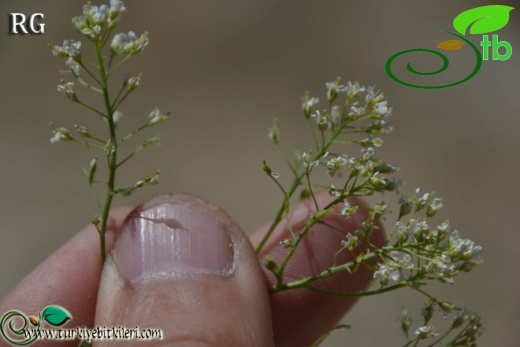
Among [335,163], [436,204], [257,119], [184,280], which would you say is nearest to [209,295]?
[184,280]

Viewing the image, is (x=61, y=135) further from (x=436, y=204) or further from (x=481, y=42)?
(x=481, y=42)

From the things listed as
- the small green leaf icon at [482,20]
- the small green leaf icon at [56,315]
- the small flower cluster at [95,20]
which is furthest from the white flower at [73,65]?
the small green leaf icon at [482,20]

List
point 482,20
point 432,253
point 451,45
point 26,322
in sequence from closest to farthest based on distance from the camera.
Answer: point 432,253 < point 26,322 < point 482,20 < point 451,45

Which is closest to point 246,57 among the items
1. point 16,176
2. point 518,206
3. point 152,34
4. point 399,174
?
point 152,34

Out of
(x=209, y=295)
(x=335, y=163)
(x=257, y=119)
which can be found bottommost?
(x=209, y=295)

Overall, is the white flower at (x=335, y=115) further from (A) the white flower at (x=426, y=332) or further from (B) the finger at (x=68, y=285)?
(B) the finger at (x=68, y=285)
